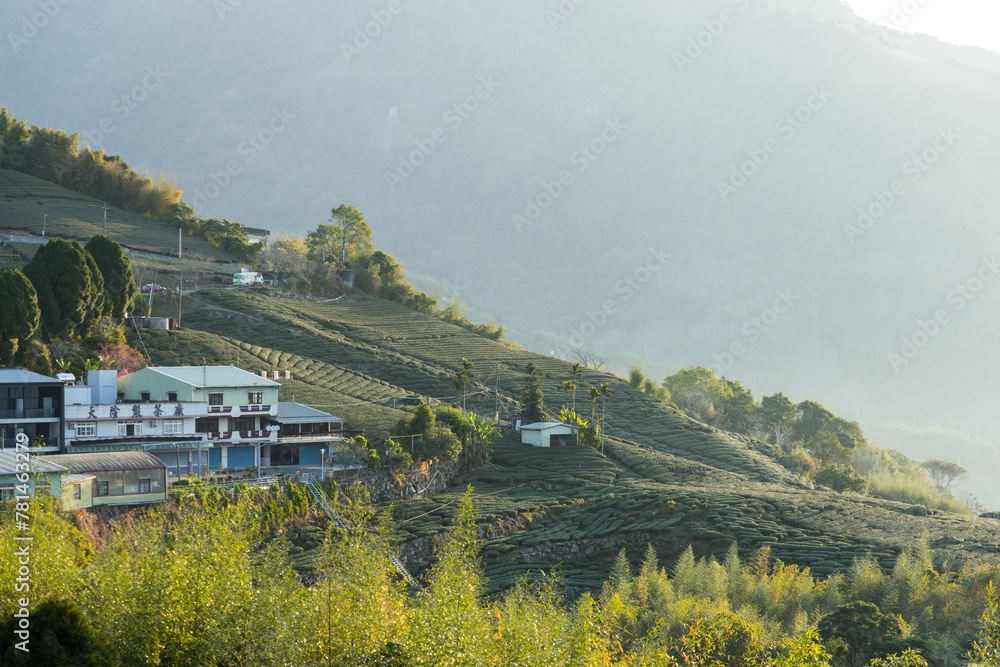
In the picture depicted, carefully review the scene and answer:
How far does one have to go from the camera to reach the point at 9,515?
19.8m

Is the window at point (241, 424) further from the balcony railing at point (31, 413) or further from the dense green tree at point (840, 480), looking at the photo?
the dense green tree at point (840, 480)

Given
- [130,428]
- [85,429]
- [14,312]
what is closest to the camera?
[85,429]

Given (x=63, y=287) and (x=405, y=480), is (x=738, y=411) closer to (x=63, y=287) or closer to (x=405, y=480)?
(x=405, y=480)

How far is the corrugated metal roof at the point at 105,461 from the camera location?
95.5 feet

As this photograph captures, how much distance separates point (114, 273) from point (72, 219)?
27.9 m

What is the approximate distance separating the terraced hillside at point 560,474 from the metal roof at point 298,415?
3.16 metres

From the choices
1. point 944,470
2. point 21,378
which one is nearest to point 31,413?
point 21,378

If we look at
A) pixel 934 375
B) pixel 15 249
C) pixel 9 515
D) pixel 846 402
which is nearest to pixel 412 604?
pixel 9 515

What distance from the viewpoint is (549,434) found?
49969mm

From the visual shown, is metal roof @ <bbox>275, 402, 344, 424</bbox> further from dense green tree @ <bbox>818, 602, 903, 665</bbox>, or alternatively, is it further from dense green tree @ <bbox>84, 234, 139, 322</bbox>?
dense green tree @ <bbox>818, 602, 903, 665</bbox>

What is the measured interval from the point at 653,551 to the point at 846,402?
494 ft

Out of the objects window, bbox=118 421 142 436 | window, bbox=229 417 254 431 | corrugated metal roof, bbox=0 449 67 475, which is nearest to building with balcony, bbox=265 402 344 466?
window, bbox=229 417 254 431

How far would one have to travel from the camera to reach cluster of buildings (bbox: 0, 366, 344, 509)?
30062 millimetres

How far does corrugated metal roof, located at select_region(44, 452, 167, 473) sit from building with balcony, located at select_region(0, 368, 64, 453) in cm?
354
